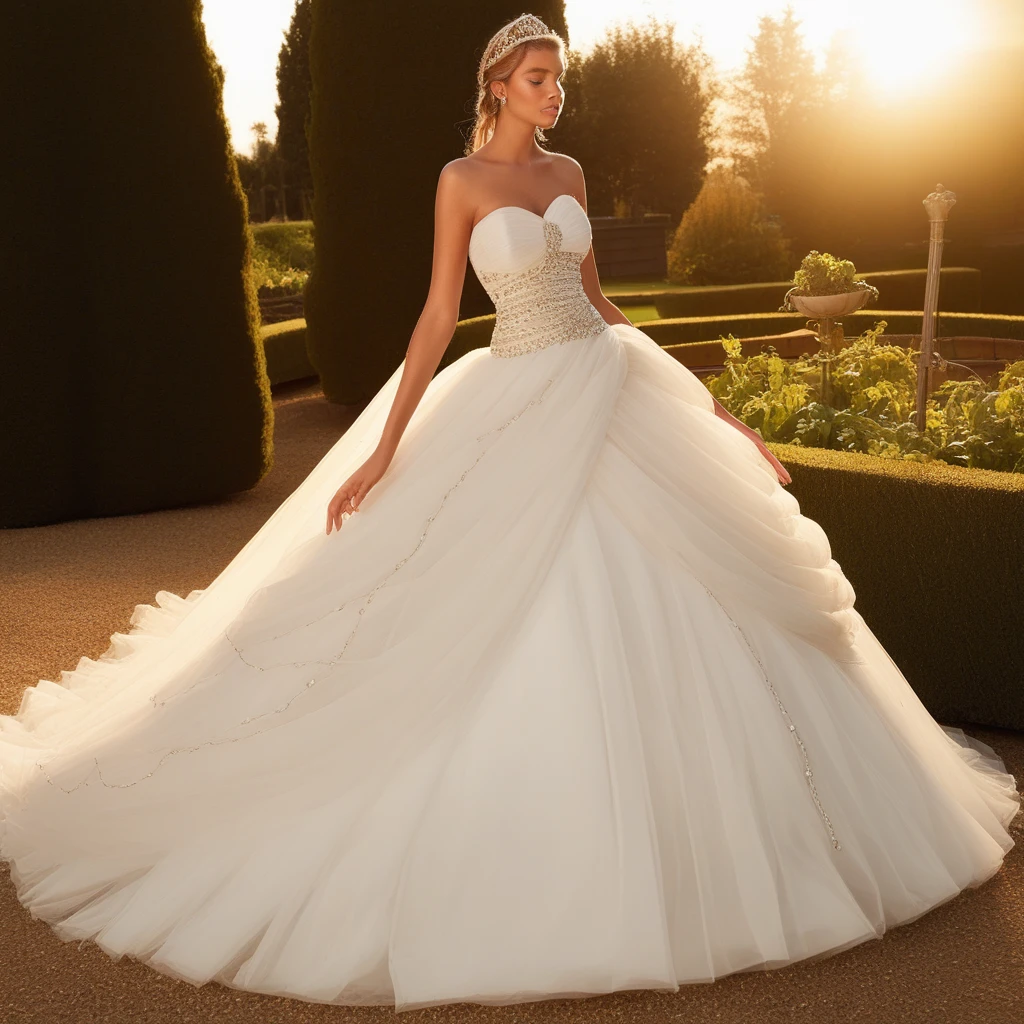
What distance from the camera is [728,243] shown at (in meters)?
25.7

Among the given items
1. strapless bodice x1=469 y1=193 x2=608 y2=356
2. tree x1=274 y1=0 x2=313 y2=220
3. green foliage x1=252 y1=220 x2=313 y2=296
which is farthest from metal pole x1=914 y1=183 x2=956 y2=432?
tree x1=274 y1=0 x2=313 y2=220

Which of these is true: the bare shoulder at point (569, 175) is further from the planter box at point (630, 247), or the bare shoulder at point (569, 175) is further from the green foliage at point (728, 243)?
the planter box at point (630, 247)

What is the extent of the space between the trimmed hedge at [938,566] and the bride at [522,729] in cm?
93

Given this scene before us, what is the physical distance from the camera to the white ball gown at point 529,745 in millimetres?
2840

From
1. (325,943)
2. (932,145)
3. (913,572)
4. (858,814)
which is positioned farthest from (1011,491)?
(932,145)

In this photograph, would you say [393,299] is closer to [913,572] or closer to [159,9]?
[159,9]

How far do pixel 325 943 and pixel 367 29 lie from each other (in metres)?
10.3

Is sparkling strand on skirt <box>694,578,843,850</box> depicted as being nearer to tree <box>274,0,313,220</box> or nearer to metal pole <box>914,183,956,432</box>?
metal pole <box>914,183,956,432</box>

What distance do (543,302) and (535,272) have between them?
0.31 ft

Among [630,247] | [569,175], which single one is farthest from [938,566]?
[630,247]

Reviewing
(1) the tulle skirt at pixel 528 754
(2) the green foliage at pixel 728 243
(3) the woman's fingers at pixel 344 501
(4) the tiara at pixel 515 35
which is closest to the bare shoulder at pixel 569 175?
(4) the tiara at pixel 515 35

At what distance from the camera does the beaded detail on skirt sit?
3.51 meters

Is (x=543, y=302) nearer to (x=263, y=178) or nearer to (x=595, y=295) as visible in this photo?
(x=595, y=295)

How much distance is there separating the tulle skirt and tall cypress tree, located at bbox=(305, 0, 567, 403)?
27.8ft
